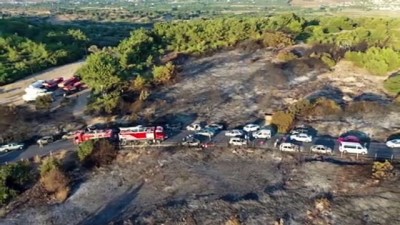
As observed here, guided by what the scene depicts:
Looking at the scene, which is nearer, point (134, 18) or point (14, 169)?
point (14, 169)

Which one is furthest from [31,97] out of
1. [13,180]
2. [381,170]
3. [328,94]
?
[381,170]

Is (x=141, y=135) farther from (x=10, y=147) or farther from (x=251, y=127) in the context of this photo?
(x=10, y=147)

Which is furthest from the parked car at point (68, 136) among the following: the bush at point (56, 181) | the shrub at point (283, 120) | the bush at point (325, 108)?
the bush at point (325, 108)

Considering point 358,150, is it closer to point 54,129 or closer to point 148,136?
point 148,136

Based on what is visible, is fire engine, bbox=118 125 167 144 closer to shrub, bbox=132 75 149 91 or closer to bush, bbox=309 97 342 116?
shrub, bbox=132 75 149 91

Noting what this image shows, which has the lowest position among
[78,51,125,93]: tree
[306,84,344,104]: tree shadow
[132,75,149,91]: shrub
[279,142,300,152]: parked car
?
[306,84,344,104]: tree shadow

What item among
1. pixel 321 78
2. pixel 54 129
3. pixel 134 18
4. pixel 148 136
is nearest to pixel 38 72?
pixel 54 129

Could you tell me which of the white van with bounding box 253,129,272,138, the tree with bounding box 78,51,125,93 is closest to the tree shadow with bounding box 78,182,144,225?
the white van with bounding box 253,129,272,138
